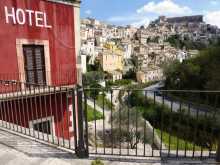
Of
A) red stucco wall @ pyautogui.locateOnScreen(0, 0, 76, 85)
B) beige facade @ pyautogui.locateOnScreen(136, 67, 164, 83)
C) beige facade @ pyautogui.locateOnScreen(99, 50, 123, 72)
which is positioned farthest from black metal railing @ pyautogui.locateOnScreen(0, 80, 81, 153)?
beige facade @ pyautogui.locateOnScreen(136, 67, 164, 83)

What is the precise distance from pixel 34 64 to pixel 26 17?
1.68m

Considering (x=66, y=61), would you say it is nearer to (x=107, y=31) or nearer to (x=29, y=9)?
(x=29, y=9)

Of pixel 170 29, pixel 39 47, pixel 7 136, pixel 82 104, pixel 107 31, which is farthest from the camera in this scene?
pixel 170 29

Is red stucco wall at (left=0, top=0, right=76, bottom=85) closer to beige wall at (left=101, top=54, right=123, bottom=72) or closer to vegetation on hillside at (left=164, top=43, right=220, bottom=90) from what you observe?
vegetation on hillside at (left=164, top=43, right=220, bottom=90)

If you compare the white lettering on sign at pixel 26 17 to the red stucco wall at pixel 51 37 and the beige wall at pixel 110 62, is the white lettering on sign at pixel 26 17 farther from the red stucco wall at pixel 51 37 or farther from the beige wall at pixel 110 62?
the beige wall at pixel 110 62

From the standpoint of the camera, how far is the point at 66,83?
9094mm

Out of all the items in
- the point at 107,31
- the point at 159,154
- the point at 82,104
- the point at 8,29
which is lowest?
the point at 159,154

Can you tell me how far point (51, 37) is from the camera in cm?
850

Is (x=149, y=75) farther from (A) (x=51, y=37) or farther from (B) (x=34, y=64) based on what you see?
(B) (x=34, y=64)

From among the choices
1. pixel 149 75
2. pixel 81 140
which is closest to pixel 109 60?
pixel 149 75

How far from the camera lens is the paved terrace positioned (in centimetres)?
316

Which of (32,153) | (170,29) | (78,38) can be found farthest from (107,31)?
(32,153)

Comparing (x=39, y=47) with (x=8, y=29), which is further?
(x=39, y=47)

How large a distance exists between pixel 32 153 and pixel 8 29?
5.22 meters
